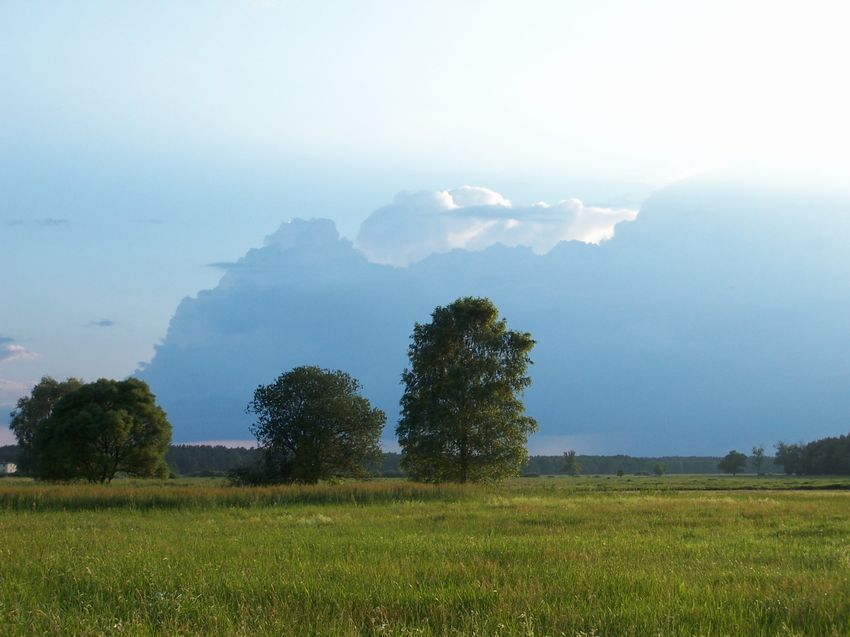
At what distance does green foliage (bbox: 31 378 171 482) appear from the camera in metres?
62.0

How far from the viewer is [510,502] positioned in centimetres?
3170

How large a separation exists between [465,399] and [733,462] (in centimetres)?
14772

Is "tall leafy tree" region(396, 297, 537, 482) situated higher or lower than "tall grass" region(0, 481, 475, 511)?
higher

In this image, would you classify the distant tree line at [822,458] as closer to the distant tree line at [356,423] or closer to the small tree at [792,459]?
the small tree at [792,459]

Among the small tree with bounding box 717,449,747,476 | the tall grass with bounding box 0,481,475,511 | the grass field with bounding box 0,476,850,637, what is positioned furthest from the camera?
the small tree with bounding box 717,449,747,476

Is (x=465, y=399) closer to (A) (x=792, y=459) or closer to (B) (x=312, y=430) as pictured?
(B) (x=312, y=430)

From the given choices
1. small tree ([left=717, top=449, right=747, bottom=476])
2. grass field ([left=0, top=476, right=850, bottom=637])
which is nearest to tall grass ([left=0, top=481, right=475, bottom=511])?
grass field ([left=0, top=476, right=850, bottom=637])

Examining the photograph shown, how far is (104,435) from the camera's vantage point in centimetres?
6275

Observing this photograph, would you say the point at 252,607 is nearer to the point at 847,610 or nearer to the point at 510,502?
the point at 847,610

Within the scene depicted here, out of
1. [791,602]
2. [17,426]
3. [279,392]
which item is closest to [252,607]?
[791,602]

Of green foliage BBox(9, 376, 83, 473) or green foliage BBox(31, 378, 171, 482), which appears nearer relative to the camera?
green foliage BBox(31, 378, 171, 482)

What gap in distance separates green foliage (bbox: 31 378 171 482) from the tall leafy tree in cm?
2496

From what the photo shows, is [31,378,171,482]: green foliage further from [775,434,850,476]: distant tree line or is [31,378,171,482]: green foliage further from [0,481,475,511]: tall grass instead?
[775,434,850,476]: distant tree line

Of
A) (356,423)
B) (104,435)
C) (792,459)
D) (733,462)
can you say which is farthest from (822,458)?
(104,435)
